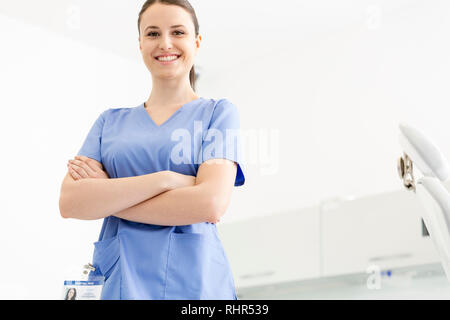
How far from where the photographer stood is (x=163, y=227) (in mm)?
1101

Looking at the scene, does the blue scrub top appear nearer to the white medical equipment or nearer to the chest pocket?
the chest pocket

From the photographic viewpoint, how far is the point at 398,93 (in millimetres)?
3176

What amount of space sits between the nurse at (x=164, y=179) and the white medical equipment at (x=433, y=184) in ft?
1.05

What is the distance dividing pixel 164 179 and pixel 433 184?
438 mm

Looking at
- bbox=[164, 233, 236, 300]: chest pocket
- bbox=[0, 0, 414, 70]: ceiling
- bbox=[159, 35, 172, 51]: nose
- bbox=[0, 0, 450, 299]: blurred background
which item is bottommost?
bbox=[164, 233, 236, 300]: chest pocket

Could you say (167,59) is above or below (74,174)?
above

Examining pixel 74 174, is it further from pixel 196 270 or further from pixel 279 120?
pixel 279 120

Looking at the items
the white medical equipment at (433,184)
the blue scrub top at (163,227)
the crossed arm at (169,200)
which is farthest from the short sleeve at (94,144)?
the white medical equipment at (433,184)

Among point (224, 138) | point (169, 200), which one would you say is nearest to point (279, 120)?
point (224, 138)

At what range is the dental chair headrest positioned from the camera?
100 cm

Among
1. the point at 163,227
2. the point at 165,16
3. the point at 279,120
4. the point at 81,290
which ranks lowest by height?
the point at 81,290

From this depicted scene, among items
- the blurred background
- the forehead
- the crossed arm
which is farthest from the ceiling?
the crossed arm

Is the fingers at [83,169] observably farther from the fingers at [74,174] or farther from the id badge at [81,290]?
the id badge at [81,290]
